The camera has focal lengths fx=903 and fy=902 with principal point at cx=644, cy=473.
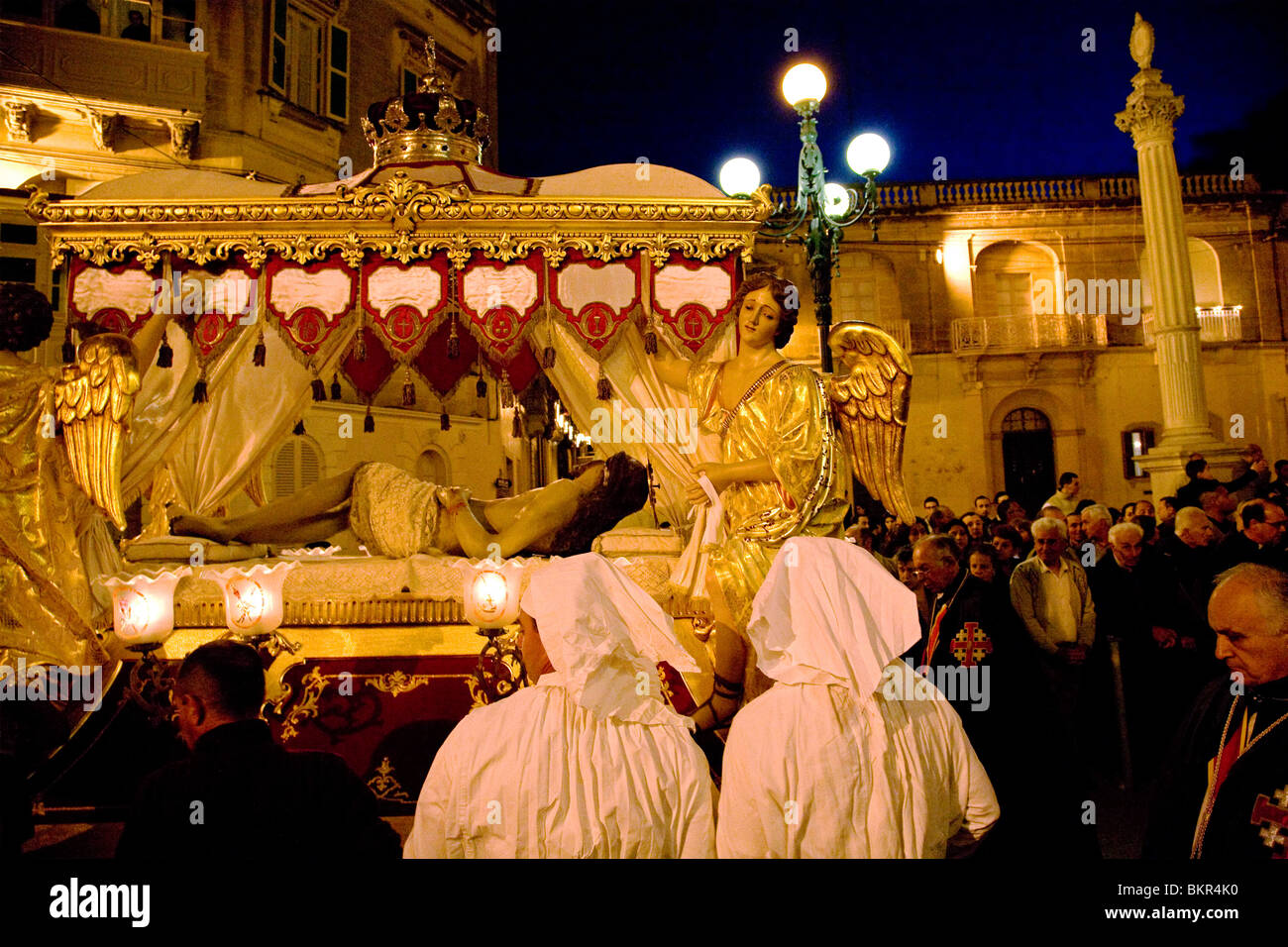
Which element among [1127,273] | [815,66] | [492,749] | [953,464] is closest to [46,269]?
[815,66]

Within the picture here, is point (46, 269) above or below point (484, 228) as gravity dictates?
above

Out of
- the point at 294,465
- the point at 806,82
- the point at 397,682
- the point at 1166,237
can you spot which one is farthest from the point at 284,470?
the point at 1166,237

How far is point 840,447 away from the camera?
17.5ft

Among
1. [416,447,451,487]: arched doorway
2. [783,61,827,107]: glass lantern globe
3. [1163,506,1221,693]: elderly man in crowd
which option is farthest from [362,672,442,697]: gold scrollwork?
[416,447,451,487]: arched doorway

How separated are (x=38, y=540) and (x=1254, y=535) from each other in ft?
25.6

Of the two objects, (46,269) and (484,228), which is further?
(46,269)

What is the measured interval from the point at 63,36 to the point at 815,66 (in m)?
11.5

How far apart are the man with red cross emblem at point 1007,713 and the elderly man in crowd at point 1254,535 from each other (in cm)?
218

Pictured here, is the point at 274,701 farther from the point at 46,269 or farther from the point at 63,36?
the point at 63,36

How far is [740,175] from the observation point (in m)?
8.10

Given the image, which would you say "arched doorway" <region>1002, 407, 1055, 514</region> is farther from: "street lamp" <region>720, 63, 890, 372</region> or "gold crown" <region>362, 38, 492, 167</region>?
"gold crown" <region>362, 38, 492, 167</region>

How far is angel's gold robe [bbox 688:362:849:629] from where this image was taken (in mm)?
4883

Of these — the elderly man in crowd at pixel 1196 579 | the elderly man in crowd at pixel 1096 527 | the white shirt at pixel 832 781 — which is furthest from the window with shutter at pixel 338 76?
the white shirt at pixel 832 781

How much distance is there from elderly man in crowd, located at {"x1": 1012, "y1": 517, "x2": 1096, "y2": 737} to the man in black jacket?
5.15 metres
